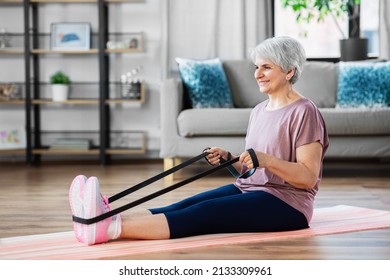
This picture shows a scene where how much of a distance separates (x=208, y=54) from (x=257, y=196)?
3.62 metres

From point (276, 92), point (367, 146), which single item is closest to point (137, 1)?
point (367, 146)

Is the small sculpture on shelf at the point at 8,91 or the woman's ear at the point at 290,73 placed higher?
the woman's ear at the point at 290,73

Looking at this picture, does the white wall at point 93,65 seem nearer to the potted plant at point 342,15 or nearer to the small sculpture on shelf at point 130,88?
the small sculpture on shelf at point 130,88

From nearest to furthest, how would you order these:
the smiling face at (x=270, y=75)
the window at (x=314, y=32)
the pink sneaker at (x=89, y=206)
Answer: the pink sneaker at (x=89, y=206), the smiling face at (x=270, y=75), the window at (x=314, y=32)

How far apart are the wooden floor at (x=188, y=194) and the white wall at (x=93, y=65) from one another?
1.27 feet

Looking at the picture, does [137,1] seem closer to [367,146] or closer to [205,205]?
[367,146]

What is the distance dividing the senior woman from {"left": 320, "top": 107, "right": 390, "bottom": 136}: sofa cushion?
2014 millimetres

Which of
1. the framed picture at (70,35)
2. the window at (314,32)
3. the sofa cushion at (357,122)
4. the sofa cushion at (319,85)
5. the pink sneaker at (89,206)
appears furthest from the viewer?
the window at (314,32)

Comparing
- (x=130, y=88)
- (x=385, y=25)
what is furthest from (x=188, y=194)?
(x=385, y=25)

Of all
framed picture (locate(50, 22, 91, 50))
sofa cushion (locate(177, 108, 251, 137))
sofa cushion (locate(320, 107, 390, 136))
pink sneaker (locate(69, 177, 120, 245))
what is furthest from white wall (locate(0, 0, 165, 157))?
pink sneaker (locate(69, 177, 120, 245))

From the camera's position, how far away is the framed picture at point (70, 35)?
6.23 metres

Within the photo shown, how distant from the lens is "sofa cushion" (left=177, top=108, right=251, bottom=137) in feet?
16.1

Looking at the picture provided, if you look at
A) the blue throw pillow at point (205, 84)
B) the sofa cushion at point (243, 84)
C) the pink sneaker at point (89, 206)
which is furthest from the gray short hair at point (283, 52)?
the sofa cushion at point (243, 84)

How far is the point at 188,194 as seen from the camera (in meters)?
4.20
